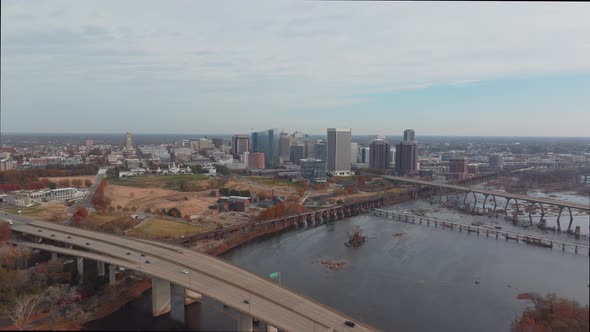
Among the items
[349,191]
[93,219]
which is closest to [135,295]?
[93,219]

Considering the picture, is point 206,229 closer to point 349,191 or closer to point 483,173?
point 349,191

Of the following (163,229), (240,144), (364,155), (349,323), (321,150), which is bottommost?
(163,229)

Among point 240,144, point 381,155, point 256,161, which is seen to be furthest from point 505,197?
point 240,144

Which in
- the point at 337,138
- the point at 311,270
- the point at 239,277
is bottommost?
the point at 311,270

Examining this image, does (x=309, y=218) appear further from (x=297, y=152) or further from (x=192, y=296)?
(x=297, y=152)

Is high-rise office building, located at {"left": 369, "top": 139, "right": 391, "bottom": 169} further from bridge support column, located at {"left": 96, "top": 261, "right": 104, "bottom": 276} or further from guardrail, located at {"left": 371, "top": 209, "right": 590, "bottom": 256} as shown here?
bridge support column, located at {"left": 96, "top": 261, "right": 104, "bottom": 276}

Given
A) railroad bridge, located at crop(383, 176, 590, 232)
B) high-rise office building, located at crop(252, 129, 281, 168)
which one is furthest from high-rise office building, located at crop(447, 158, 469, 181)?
high-rise office building, located at crop(252, 129, 281, 168)

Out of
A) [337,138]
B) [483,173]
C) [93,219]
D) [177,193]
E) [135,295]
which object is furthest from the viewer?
[337,138]
